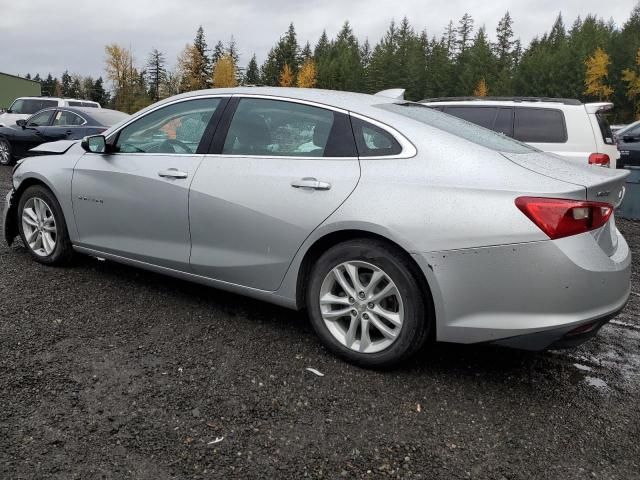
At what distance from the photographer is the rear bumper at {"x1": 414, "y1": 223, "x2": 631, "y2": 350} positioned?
2.51m

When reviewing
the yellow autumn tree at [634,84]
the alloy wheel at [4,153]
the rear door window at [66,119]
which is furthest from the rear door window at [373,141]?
the yellow autumn tree at [634,84]

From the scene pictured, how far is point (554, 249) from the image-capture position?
2494 millimetres

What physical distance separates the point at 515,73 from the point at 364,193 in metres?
92.2

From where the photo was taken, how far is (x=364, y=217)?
286cm

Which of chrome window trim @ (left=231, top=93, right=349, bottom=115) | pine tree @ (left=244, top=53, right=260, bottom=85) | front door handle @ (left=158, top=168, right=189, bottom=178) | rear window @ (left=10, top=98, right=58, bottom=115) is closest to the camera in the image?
chrome window trim @ (left=231, top=93, right=349, bottom=115)

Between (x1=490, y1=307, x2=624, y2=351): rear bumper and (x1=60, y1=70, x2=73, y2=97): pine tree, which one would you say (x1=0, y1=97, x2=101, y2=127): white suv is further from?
(x1=60, y1=70, x2=73, y2=97): pine tree

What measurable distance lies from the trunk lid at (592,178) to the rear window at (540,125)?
466 cm

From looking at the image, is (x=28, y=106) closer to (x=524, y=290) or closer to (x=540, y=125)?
(x=540, y=125)

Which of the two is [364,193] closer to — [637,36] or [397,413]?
[397,413]

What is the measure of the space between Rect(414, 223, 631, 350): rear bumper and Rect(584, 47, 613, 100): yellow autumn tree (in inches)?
3136

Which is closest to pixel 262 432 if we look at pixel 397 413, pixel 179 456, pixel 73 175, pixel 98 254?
pixel 179 456

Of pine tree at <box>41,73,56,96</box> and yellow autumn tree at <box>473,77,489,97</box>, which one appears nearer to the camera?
yellow autumn tree at <box>473,77,489,97</box>

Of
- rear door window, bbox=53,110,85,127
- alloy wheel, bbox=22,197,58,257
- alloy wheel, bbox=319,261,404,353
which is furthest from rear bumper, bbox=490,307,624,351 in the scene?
rear door window, bbox=53,110,85,127

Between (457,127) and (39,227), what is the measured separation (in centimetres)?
348
